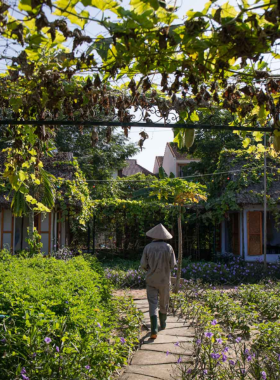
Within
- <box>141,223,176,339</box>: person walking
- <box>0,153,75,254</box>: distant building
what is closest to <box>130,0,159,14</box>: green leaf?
<box>141,223,176,339</box>: person walking

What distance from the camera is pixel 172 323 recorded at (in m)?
6.85

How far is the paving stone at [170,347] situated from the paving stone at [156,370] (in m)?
0.51

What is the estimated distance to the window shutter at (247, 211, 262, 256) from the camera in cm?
1587

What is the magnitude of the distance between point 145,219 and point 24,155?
11.5 metres

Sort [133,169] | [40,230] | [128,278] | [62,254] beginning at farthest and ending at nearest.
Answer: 1. [133,169]
2. [40,230]
3. [62,254]
4. [128,278]

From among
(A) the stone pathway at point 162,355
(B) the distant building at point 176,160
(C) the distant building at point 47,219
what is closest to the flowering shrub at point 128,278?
(C) the distant building at point 47,219

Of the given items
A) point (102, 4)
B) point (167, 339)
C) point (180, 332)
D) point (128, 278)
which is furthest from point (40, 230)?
point (102, 4)

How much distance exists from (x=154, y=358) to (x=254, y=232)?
1209 centimetres

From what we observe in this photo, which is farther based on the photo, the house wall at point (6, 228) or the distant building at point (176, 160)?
the distant building at point (176, 160)

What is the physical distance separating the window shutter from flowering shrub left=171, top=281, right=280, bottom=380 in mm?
6079

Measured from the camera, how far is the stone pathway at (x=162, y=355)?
14.0ft

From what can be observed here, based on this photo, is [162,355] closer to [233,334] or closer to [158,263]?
[233,334]

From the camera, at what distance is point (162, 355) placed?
496 centimetres

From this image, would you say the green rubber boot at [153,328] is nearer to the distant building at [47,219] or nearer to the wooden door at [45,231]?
the distant building at [47,219]
